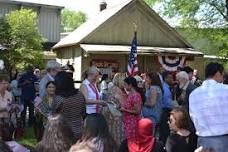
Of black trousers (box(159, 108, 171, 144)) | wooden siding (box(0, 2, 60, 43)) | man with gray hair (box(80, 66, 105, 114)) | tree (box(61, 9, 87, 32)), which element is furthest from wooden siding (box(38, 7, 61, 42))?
tree (box(61, 9, 87, 32))

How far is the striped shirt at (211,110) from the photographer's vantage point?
648cm

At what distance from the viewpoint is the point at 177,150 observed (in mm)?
6152

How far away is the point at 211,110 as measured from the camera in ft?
21.3

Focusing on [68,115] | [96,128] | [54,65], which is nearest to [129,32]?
[54,65]

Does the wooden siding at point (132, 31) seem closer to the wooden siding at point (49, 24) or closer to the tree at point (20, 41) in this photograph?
the tree at point (20, 41)

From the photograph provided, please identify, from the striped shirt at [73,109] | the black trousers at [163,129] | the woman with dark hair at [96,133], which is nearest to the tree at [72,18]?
the black trousers at [163,129]

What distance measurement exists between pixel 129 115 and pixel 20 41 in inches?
944

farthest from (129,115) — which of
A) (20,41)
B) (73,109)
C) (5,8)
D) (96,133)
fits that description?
(5,8)

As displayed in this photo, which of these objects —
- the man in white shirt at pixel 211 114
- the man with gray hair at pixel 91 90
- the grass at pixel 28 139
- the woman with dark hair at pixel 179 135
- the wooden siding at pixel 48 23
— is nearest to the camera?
the woman with dark hair at pixel 179 135

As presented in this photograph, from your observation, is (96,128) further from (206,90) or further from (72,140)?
(206,90)

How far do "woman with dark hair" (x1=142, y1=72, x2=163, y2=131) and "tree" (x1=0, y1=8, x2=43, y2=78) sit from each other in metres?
21.7

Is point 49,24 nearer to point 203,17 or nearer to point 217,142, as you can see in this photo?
Answer: point 203,17

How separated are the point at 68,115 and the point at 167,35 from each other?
81.4 feet

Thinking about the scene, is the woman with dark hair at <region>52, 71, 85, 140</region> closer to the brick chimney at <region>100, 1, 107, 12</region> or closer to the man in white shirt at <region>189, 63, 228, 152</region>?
the man in white shirt at <region>189, 63, 228, 152</region>
